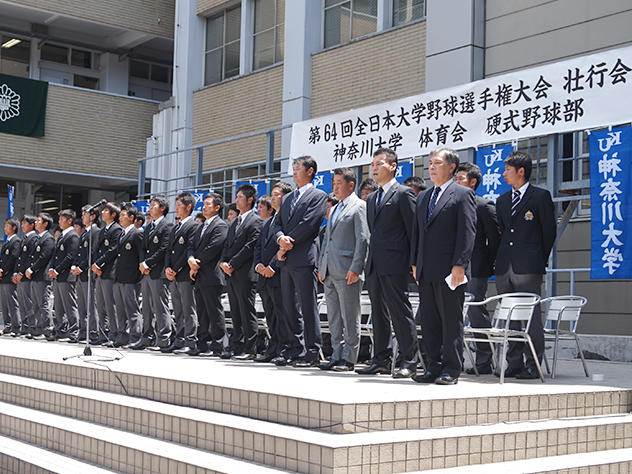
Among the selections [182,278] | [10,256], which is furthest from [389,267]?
[10,256]

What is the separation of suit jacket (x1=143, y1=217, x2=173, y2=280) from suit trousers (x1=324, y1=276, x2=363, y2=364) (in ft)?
10.9

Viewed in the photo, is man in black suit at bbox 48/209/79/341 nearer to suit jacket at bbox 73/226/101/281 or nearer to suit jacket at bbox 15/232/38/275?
suit jacket at bbox 73/226/101/281

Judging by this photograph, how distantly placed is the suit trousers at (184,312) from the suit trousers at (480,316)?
11.6 ft

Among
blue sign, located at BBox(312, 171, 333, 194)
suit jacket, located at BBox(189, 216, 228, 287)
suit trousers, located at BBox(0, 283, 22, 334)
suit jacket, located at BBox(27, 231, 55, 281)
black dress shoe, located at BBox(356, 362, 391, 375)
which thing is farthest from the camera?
suit trousers, located at BBox(0, 283, 22, 334)

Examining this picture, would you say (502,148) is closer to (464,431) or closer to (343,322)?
(343,322)

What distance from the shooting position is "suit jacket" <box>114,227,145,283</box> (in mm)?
10477

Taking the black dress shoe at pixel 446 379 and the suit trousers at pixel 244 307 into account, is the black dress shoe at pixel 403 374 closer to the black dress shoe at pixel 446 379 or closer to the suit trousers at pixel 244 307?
the black dress shoe at pixel 446 379

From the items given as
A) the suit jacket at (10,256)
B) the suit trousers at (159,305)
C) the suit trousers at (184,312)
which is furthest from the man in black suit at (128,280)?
the suit jacket at (10,256)

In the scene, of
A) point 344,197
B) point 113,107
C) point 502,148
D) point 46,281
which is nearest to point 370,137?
point 502,148

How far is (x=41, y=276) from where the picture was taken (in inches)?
491

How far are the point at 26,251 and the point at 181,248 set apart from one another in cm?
422

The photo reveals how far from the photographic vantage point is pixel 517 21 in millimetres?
11742

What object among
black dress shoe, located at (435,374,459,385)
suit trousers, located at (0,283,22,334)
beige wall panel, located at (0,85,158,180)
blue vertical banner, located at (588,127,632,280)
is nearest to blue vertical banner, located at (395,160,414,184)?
blue vertical banner, located at (588,127,632,280)

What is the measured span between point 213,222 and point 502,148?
3416 mm
